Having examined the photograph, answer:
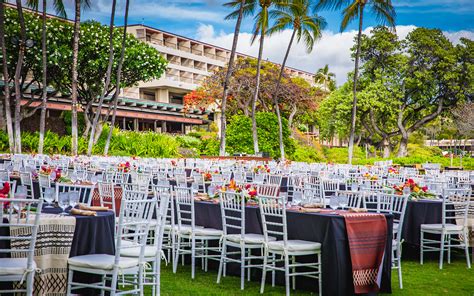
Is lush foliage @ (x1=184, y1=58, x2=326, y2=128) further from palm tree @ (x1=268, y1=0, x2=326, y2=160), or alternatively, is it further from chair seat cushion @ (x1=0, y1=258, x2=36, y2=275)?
chair seat cushion @ (x1=0, y1=258, x2=36, y2=275)

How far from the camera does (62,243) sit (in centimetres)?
544

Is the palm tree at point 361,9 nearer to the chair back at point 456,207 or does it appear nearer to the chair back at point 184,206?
the chair back at point 456,207

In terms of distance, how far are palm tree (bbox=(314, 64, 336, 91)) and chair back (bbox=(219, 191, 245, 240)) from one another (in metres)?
74.1

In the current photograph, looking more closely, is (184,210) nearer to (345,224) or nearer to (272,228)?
→ (272,228)

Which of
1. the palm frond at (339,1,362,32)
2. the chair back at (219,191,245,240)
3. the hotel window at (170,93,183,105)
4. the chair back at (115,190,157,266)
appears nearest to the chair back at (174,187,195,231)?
the chair back at (219,191,245,240)

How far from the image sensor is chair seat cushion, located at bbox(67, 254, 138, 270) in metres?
5.19

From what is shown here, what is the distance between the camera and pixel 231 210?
7.52 m

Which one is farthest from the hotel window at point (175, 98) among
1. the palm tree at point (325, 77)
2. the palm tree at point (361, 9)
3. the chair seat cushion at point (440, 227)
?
the chair seat cushion at point (440, 227)

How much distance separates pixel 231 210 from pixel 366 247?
1.84 metres

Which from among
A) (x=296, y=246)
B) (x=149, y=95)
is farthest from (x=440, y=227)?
(x=149, y=95)

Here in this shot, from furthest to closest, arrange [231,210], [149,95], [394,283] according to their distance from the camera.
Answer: [149,95]
[231,210]
[394,283]

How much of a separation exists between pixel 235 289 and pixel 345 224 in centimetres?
151

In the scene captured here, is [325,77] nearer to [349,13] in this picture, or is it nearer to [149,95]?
[149,95]

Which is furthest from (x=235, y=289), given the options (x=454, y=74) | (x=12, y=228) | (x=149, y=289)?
(x=454, y=74)
